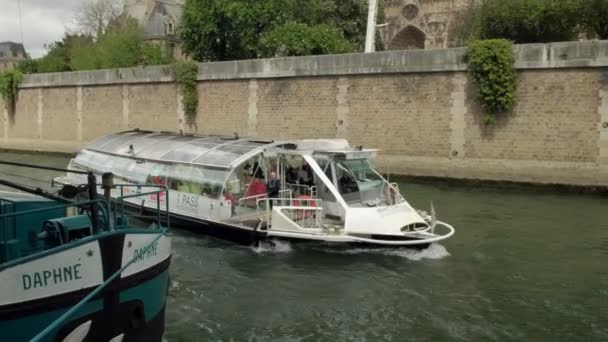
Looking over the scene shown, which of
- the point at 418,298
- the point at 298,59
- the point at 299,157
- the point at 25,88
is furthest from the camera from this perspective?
the point at 25,88

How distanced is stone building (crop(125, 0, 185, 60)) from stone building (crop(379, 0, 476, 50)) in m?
16.9

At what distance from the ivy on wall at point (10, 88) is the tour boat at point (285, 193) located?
81.2ft

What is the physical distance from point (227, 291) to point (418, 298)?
2570 mm

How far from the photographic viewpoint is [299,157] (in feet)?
38.3

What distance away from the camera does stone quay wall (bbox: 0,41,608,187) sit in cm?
1667

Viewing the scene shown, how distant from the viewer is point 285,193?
11219mm

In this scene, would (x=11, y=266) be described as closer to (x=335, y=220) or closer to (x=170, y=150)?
(x=335, y=220)

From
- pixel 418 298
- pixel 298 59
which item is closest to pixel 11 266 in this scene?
pixel 418 298

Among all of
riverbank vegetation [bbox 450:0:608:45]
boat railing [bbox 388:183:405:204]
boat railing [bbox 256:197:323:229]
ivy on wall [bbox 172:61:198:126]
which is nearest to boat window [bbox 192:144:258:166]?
boat railing [bbox 256:197:323:229]

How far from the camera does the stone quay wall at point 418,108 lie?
16672 mm

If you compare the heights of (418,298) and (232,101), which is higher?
(232,101)

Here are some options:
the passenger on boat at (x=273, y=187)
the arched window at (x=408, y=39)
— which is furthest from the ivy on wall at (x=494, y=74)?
the arched window at (x=408, y=39)

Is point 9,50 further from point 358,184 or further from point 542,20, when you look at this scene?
point 358,184

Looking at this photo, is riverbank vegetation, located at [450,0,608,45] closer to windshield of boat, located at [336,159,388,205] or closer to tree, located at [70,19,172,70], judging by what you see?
windshield of boat, located at [336,159,388,205]
